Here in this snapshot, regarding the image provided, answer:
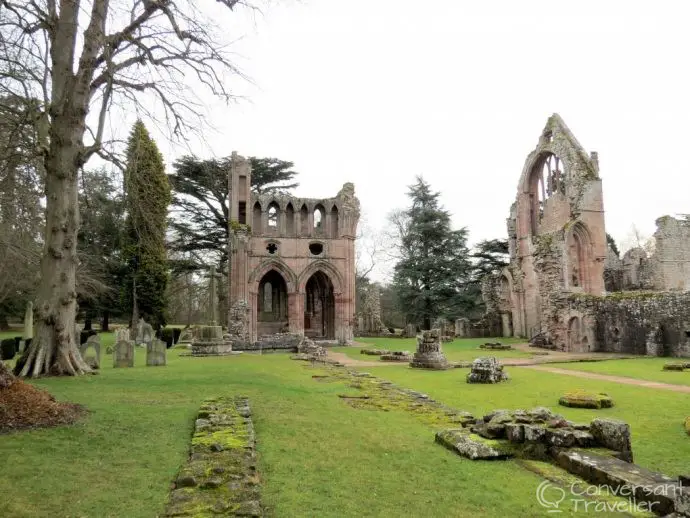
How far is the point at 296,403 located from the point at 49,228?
7.37 meters

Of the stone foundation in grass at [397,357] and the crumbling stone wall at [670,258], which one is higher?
the crumbling stone wall at [670,258]

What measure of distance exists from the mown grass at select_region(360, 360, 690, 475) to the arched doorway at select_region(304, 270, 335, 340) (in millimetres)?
19162

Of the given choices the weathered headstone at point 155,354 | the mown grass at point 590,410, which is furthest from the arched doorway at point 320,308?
the mown grass at point 590,410

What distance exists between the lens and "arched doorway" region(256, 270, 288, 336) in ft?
117

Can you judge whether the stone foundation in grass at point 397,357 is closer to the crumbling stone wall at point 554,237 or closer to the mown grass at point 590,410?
the mown grass at point 590,410

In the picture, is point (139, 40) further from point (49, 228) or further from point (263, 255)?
point (263, 255)

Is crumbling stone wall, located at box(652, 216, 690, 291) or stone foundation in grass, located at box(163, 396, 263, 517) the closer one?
stone foundation in grass, located at box(163, 396, 263, 517)

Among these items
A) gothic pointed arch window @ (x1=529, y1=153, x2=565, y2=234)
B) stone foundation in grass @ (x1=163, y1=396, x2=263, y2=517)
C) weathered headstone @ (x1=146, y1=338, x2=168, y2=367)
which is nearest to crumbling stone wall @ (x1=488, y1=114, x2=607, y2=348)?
gothic pointed arch window @ (x1=529, y1=153, x2=565, y2=234)

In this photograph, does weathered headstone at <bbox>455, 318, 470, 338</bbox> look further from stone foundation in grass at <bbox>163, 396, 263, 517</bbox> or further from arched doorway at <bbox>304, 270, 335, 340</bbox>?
stone foundation in grass at <bbox>163, 396, 263, 517</bbox>

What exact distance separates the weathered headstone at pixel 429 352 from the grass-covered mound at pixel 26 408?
11.6m

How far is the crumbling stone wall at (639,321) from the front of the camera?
19.9 meters

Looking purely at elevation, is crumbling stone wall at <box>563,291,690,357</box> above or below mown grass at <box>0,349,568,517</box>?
above

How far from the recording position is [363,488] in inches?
173

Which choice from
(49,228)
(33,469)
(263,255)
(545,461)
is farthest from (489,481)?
(263,255)
